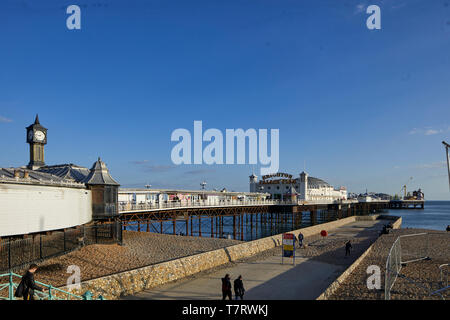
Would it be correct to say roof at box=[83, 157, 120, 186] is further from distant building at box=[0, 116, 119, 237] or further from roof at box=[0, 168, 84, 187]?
roof at box=[0, 168, 84, 187]

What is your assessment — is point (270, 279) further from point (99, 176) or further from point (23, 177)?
point (23, 177)

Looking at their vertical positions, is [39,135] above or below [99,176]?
above

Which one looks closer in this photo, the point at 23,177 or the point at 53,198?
the point at 53,198

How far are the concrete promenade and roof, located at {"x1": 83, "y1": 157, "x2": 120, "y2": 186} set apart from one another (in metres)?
11.0

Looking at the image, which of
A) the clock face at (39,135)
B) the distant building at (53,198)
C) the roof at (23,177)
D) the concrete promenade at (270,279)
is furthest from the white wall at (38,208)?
the clock face at (39,135)

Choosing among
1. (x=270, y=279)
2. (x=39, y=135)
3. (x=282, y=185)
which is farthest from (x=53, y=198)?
(x=282, y=185)

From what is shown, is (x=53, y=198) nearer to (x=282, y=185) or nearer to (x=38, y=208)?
(x=38, y=208)

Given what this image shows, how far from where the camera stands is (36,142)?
3219cm

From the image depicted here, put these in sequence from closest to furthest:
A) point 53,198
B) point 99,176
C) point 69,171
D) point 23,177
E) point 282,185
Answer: point 53,198
point 23,177
point 99,176
point 69,171
point 282,185

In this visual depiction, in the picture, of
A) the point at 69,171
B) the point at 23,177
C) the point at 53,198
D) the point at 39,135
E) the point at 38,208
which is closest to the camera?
the point at 38,208

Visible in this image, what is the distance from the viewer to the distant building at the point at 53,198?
1543 centimetres

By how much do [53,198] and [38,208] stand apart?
1.32 meters

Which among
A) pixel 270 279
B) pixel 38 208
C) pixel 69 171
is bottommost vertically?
pixel 270 279
